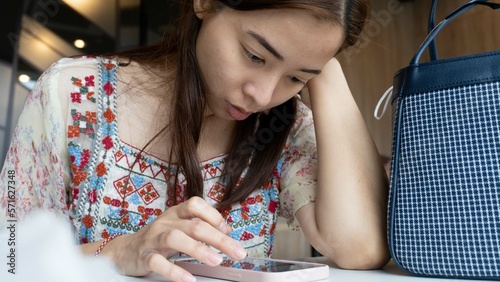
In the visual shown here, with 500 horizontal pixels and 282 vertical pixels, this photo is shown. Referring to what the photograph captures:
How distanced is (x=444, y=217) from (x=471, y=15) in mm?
2165

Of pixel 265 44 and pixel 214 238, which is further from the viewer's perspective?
pixel 265 44

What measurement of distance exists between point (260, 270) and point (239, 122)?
1.42 ft

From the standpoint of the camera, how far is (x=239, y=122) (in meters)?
0.92

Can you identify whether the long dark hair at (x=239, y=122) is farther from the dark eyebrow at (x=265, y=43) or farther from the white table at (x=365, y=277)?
the white table at (x=365, y=277)

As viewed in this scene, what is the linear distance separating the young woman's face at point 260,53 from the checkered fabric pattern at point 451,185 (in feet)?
0.52

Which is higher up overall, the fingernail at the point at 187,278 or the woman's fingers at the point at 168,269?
the woman's fingers at the point at 168,269

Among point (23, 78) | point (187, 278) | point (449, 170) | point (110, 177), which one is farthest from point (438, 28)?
point (23, 78)

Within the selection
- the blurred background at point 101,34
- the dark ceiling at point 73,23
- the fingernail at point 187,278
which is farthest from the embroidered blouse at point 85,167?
the dark ceiling at point 73,23

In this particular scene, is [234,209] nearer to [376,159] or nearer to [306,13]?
[376,159]

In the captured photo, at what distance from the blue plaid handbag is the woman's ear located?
30cm

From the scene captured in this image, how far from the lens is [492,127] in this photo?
Answer: 542 mm

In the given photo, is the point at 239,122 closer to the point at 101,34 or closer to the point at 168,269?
the point at 168,269

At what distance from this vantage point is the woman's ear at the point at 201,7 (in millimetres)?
763


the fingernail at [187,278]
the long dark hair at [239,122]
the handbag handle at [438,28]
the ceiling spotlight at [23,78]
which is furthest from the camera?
the ceiling spotlight at [23,78]
